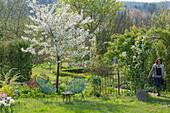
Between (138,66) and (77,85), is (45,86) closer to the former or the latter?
(77,85)

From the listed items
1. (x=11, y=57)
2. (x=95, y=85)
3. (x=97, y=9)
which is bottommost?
(x=95, y=85)

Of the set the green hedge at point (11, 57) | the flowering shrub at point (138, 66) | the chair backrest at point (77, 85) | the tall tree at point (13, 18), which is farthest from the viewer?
the tall tree at point (13, 18)

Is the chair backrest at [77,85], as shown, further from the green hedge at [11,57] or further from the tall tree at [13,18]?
the tall tree at [13,18]

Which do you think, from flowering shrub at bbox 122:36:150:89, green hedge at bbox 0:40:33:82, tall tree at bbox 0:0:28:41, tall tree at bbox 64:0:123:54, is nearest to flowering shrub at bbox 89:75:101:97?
flowering shrub at bbox 122:36:150:89

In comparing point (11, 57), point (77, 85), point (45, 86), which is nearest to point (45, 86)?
point (45, 86)

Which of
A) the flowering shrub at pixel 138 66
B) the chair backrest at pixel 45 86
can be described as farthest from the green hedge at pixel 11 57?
the flowering shrub at pixel 138 66

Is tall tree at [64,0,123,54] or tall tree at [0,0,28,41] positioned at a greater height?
tall tree at [64,0,123,54]

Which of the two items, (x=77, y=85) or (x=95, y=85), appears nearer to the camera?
(x=77, y=85)

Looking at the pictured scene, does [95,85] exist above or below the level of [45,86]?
below

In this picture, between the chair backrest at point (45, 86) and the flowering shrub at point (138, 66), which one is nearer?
the chair backrest at point (45, 86)

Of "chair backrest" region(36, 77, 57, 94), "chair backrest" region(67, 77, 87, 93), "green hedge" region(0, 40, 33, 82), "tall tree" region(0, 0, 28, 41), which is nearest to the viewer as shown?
"chair backrest" region(36, 77, 57, 94)

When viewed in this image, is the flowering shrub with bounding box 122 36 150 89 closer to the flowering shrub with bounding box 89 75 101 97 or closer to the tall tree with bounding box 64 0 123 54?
the flowering shrub with bounding box 89 75 101 97

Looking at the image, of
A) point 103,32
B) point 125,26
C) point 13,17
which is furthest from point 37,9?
point 125,26

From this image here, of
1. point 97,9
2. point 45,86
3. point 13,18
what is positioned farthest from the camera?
point 97,9
